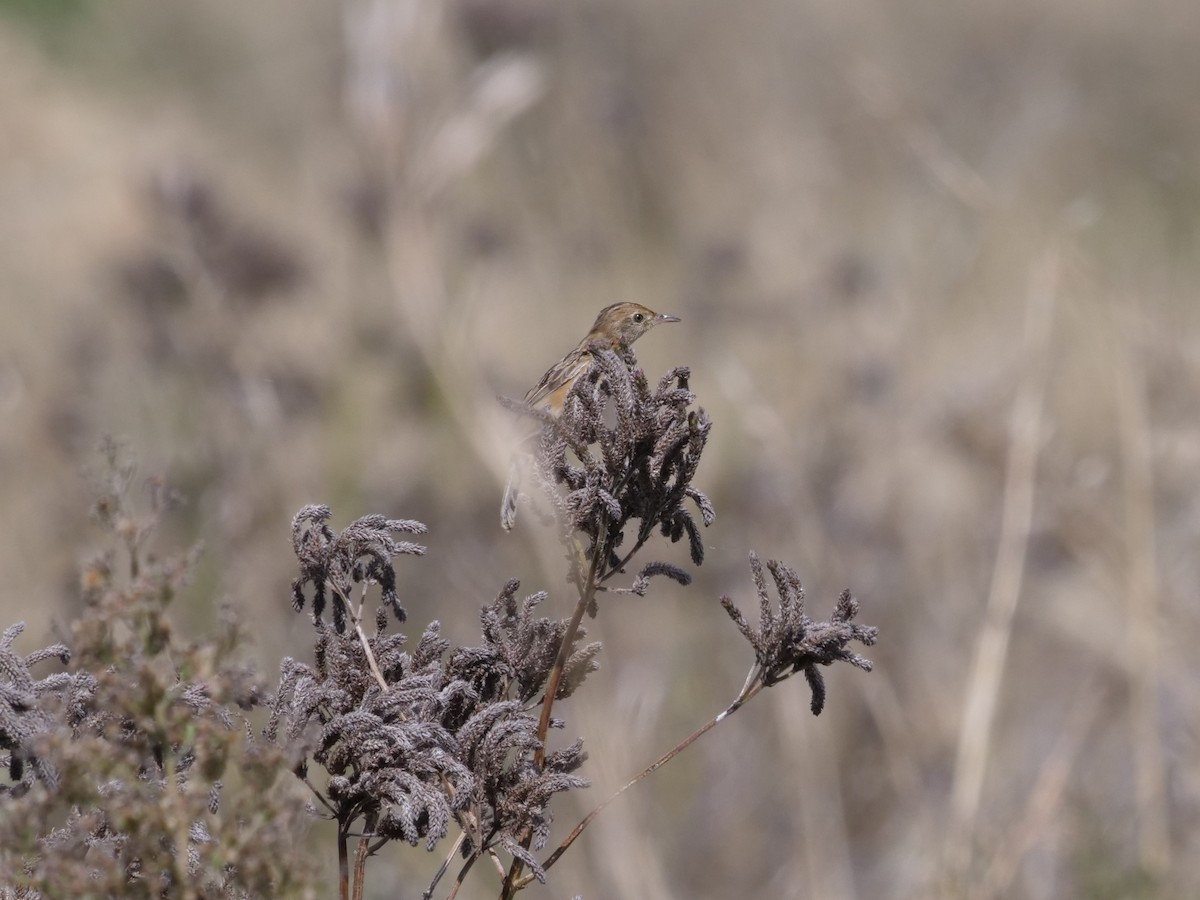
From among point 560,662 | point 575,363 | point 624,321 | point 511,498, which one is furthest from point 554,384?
point 560,662

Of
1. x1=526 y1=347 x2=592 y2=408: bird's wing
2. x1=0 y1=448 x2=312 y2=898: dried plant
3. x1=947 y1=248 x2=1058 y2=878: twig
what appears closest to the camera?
x1=0 y1=448 x2=312 y2=898: dried plant

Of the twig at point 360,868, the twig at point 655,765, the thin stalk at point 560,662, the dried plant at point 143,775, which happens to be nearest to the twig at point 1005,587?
the twig at point 655,765

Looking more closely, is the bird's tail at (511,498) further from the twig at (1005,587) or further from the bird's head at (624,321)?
the twig at (1005,587)

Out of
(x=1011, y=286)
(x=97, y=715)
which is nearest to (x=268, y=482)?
(x=97, y=715)

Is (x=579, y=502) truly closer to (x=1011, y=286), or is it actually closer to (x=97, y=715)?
(x=97, y=715)

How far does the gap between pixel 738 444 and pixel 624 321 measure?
5521 millimetres

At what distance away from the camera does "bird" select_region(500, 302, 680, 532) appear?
78.0 inches

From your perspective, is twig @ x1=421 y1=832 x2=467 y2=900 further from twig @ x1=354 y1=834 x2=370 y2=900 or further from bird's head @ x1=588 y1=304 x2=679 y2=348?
bird's head @ x1=588 y1=304 x2=679 y2=348

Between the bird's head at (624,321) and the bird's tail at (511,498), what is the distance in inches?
37.7

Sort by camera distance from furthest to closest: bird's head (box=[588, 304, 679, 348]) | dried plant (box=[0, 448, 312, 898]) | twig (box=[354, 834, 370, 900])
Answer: bird's head (box=[588, 304, 679, 348])
twig (box=[354, 834, 370, 900])
dried plant (box=[0, 448, 312, 898])

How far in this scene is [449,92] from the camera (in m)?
4.78

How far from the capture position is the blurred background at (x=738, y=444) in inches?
166

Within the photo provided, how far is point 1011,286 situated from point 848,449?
28.9 ft

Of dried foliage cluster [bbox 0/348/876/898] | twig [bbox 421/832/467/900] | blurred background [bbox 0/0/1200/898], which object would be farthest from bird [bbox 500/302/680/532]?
twig [bbox 421/832/467/900]
